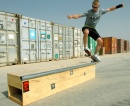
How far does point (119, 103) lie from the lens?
3004 mm

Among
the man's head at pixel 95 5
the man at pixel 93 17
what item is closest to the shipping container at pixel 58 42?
the man at pixel 93 17

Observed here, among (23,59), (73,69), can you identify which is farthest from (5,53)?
(73,69)

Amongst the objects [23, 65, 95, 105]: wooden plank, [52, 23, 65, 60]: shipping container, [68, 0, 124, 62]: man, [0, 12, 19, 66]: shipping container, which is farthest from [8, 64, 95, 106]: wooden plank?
[52, 23, 65, 60]: shipping container

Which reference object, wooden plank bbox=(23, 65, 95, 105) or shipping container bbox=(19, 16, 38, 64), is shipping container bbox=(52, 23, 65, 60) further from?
wooden plank bbox=(23, 65, 95, 105)

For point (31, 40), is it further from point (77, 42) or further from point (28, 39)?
point (77, 42)

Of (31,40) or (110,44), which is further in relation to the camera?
(110,44)

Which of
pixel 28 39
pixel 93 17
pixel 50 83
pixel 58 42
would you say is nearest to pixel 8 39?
pixel 28 39

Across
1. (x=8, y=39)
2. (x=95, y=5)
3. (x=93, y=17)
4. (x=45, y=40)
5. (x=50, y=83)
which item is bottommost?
(x=50, y=83)

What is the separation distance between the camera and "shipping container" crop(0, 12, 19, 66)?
9.47 metres

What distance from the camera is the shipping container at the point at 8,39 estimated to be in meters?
9.47

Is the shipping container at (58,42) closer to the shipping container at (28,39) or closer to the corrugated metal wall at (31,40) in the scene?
the corrugated metal wall at (31,40)

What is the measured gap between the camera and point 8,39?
9828mm

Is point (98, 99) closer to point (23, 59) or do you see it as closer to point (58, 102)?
point (58, 102)

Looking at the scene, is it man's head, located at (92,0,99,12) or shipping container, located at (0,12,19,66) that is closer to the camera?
man's head, located at (92,0,99,12)
